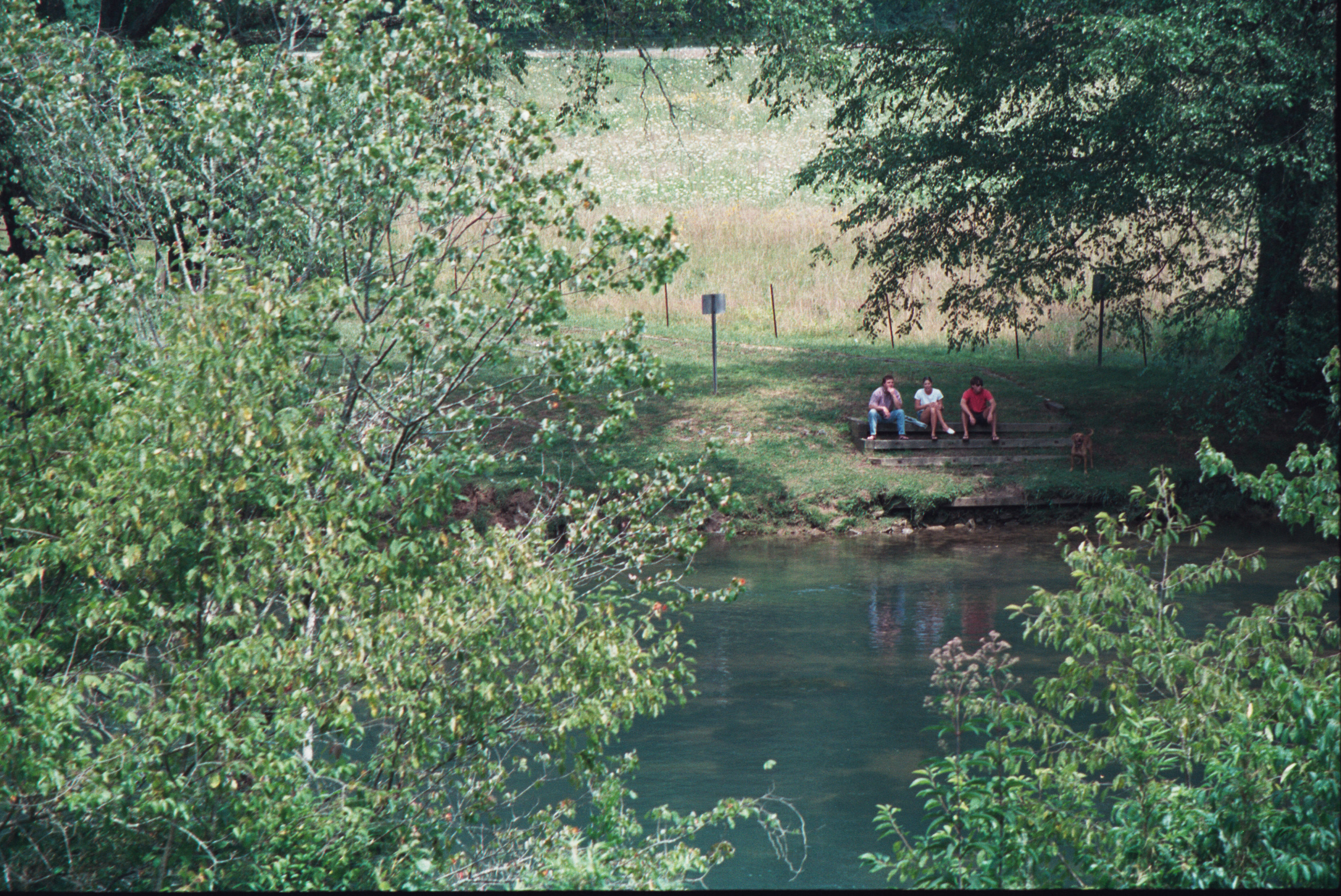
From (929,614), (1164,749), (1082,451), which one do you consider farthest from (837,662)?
(1082,451)

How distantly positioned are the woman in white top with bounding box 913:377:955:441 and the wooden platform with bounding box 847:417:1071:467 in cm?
20

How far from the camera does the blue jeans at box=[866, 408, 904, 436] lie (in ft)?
66.9

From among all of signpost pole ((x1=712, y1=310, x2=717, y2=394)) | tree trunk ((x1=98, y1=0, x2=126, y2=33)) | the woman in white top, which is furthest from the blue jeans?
tree trunk ((x1=98, y1=0, x2=126, y2=33))

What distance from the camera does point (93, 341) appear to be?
6211 mm

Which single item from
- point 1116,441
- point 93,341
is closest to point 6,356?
point 93,341

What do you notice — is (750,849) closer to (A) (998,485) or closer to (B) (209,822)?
(B) (209,822)

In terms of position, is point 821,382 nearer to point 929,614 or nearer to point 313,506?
point 929,614

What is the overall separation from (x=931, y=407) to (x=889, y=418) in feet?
2.38

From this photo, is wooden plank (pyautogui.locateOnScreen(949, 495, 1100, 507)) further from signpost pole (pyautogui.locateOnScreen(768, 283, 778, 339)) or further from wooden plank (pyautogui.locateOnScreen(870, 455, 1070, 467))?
signpost pole (pyautogui.locateOnScreen(768, 283, 778, 339))

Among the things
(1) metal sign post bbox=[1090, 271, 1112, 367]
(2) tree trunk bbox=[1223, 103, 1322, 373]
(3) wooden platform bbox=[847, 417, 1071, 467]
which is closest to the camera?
(2) tree trunk bbox=[1223, 103, 1322, 373]

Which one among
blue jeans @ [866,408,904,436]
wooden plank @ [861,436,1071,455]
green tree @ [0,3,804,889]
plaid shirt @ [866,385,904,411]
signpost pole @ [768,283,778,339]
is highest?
green tree @ [0,3,804,889]

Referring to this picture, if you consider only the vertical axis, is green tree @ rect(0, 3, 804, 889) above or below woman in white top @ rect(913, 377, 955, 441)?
above

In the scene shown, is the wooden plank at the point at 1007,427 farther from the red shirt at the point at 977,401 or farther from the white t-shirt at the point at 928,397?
the white t-shirt at the point at 928,397

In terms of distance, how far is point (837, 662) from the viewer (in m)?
12.7
